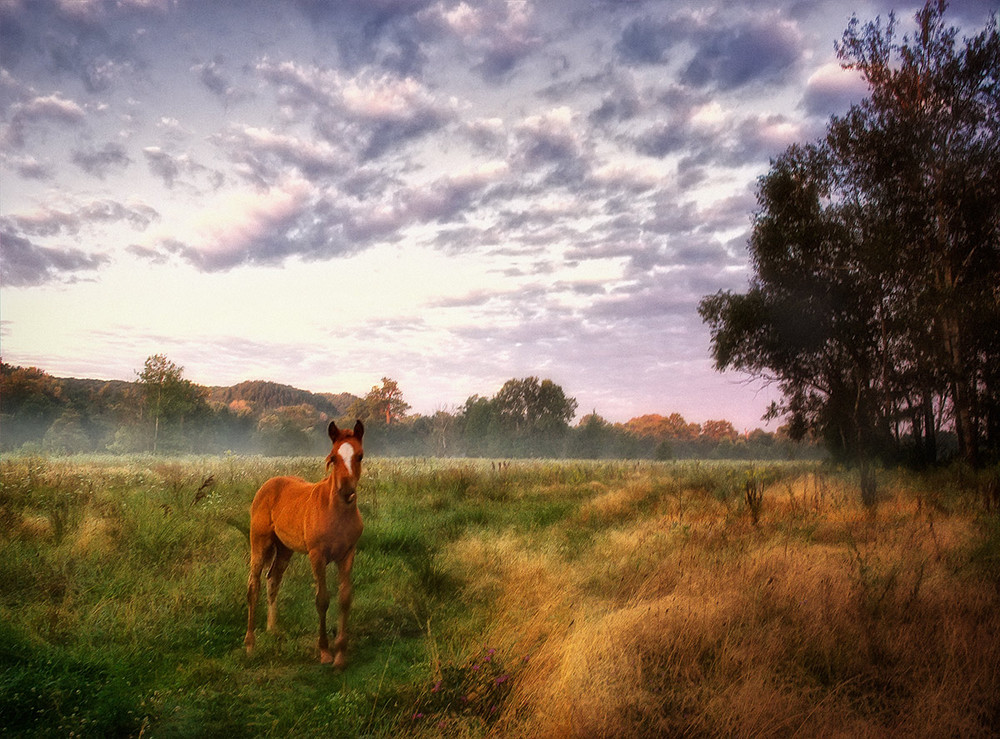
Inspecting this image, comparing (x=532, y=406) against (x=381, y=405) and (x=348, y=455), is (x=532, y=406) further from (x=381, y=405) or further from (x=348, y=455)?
(x=348, y=455)

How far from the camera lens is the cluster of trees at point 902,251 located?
1463cm

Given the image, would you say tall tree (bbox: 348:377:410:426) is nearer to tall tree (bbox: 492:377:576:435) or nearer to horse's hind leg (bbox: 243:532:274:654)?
tall tree (bbox: 492:377:576:435)

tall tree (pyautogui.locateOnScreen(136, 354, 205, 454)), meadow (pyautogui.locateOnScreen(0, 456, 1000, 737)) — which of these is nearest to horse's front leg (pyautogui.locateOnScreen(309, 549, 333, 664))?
meadow (pyautogui.locateOnScreen(0, 456, 1000, 737))

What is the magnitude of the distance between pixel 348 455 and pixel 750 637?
3739 mm

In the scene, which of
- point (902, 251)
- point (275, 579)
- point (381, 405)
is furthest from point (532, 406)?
point (275, 579)

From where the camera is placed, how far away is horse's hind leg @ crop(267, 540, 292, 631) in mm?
5891

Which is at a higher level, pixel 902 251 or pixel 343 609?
pixel 902 251

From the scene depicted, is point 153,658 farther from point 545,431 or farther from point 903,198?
point 545,431

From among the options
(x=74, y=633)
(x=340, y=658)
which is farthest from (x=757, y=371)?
(x=74, y=633)

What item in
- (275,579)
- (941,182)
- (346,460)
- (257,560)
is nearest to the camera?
(346,460)

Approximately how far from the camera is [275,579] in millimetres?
6207

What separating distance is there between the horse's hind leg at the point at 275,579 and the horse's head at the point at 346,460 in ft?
6.27

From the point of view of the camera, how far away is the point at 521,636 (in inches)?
193

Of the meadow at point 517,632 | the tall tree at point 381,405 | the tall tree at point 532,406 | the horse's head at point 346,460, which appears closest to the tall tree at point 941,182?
the meadow at point 517,632
